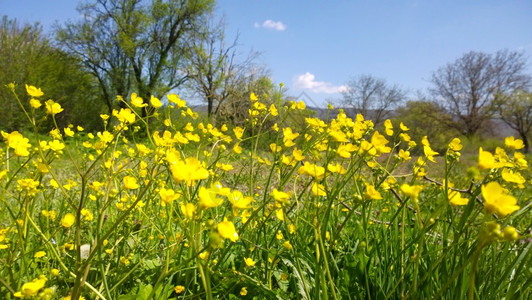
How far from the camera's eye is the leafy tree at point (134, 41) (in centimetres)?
1507

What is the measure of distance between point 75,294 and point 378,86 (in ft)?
Result: 100

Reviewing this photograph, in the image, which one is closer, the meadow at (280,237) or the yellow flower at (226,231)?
the yellow flower at (226,231)

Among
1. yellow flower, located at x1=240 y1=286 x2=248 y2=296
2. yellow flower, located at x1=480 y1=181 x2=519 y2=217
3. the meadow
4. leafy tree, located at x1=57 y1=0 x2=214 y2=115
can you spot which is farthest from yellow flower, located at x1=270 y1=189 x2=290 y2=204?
leafy tree, located at x1=57 y1=0 x2=214 y2=115

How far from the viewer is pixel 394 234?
1191 millimetres

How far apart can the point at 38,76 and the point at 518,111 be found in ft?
95.5

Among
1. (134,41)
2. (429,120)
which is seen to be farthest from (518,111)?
(134,41)

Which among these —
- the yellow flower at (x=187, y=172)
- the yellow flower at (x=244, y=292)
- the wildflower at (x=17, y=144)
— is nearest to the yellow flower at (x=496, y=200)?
the yellow flower at (x=187, y=172)

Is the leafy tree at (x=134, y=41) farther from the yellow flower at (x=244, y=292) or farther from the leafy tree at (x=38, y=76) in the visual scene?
the yellow flower at (x=244, y=292)

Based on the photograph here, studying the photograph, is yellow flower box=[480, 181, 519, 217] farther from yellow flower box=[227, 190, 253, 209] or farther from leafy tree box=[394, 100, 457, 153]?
leafy tree box=[394, 100, 457, 153]

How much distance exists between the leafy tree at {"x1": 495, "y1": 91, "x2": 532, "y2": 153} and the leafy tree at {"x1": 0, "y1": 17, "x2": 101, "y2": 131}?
1068 inches

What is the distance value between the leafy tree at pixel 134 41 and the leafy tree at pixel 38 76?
841mm

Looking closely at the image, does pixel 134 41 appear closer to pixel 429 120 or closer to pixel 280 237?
pixel 280 237

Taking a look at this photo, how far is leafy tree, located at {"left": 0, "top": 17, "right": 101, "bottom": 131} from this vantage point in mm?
9336

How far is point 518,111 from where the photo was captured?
72.8ft
